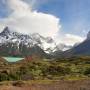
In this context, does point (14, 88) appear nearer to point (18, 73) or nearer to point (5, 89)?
point (5, 89)

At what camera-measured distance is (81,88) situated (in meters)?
70.3

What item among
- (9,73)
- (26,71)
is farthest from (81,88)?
(26,71)

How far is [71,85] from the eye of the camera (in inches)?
2980

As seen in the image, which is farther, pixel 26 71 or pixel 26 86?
pixel 26 71

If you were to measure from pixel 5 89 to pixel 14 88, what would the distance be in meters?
3.46

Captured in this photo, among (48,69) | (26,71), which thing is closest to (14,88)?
(26,71)

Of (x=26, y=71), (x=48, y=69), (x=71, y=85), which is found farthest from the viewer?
(x=48, y=69)

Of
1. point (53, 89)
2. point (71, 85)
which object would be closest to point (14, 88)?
point (53, 89)

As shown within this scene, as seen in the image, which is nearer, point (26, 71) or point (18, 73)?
point (18, 73)

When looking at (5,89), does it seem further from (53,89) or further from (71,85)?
(71,85)

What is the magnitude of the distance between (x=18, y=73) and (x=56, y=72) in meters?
24.8

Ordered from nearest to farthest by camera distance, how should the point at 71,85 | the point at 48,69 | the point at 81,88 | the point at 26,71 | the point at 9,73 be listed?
1. the point at 81,88
2. the point at 71,85
3. the point at 9,73
4. the point at 26,71
5. the point at 48,69

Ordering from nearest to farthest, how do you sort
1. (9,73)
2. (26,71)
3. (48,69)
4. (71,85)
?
(71,85), (9,73), (26,71), (48,69)

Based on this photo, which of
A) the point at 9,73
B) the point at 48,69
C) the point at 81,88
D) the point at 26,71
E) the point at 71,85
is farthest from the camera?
the point at 48,69
